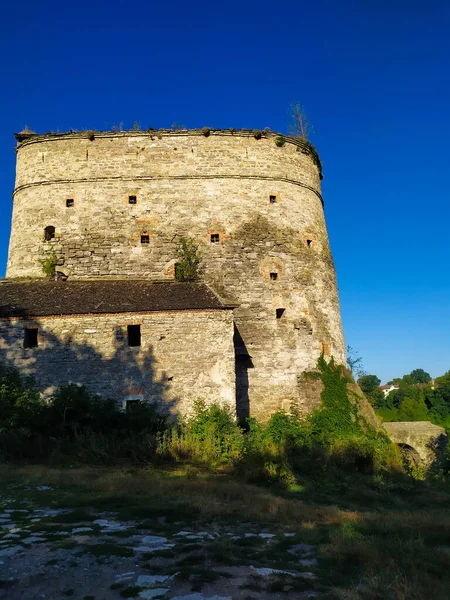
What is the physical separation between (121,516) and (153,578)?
8.85ft

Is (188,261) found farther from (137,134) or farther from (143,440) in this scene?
(143,440)

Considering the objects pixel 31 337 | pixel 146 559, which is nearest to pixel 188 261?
pixel 31 337

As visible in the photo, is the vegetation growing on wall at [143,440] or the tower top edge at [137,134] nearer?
the vegetation growing on wall at [143,440]

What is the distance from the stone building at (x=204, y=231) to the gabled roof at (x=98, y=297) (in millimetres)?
140

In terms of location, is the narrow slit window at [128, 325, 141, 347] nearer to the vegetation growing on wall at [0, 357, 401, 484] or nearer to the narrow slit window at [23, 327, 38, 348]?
the vegetation growing on wall at [0, 357, 401, 484]

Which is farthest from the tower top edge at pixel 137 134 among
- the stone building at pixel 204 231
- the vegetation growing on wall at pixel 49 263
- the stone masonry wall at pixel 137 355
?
the stone masonry wall at pixel 137 355

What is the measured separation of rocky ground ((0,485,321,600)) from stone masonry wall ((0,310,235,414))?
8.08 m

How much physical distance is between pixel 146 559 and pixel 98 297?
12907 mm

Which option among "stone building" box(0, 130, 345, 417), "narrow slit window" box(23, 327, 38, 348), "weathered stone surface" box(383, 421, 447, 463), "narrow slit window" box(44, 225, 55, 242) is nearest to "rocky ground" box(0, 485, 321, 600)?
"narrow slit window" box(23, 327, 38, 348)

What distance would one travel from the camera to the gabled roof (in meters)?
16.1

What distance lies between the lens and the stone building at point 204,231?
20312 mm

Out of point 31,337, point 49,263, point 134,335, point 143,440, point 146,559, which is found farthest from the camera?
point 49,263

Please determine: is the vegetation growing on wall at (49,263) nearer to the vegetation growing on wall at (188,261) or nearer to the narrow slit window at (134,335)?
the vegetation growing on wall at (188,261)

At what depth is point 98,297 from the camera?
683 inches
